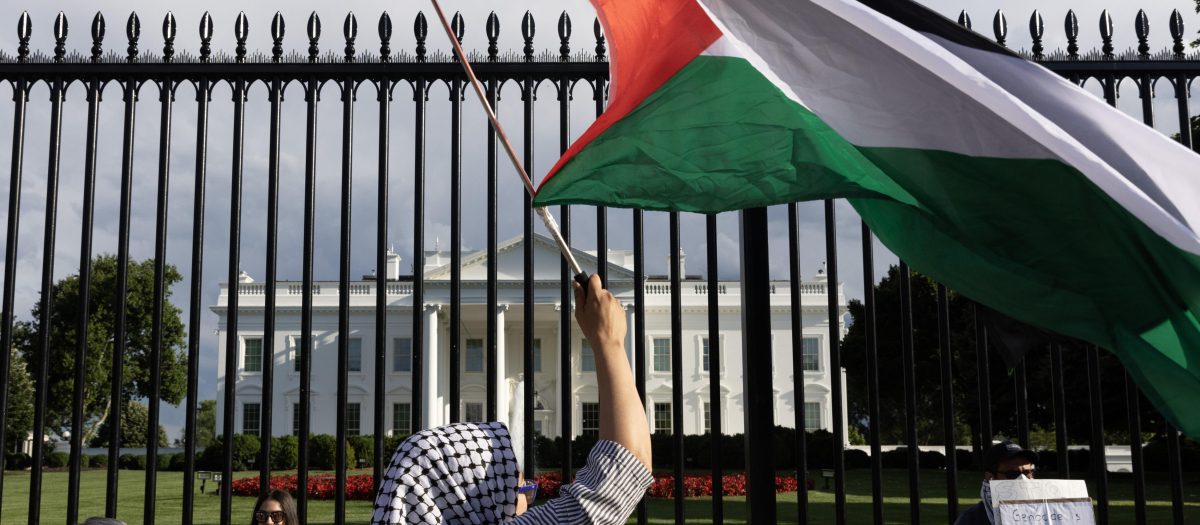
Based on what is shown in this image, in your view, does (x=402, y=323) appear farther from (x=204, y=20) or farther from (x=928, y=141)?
(x=928, y=141)

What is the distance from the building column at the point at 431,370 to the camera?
34.7 metres

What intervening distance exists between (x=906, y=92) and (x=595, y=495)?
5.18ft

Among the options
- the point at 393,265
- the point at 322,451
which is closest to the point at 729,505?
the point at 322,451

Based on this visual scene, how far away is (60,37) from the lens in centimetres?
433

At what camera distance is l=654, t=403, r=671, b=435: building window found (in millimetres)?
34478

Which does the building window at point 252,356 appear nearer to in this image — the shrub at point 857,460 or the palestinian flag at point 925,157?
the shrub at point 857,460

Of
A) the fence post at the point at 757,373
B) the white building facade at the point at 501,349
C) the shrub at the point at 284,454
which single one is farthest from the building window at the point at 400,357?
the fence post at the point at 757,373

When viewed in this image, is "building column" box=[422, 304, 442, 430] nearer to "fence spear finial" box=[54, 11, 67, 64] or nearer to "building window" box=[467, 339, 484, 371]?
"building window" box=[467, 339, 484, 371]

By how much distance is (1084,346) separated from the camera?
4.13 m

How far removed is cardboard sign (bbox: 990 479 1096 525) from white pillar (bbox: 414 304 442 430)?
3114cm

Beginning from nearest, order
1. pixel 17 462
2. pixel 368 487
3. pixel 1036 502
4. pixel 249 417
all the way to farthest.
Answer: pixel 1036 502
pixel 368 487
pixel 17 462
pixel 249 417

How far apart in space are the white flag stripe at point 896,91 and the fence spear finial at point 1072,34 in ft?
7.81

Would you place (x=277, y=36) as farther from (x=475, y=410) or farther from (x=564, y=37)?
(x=475, y=410)

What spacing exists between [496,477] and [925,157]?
A: 5.39 ft
